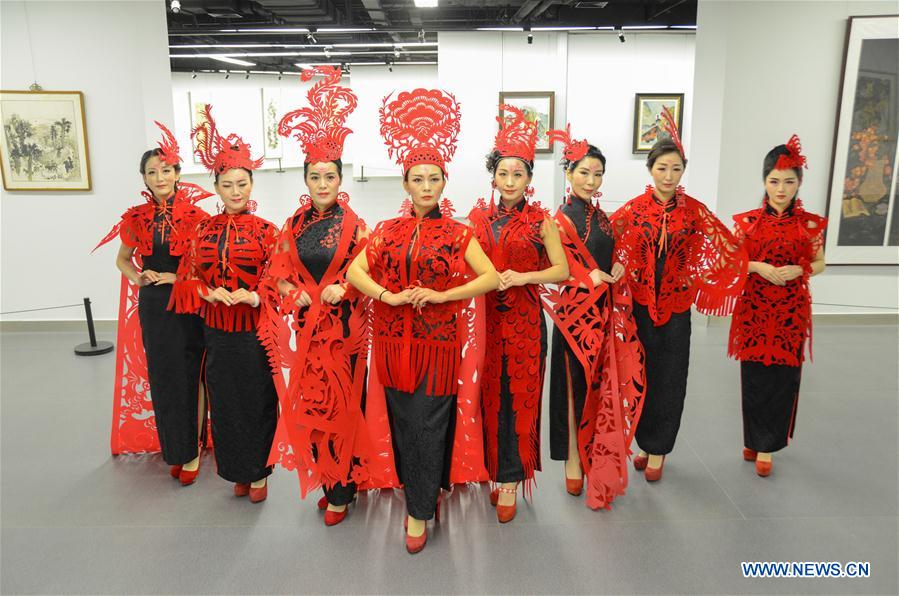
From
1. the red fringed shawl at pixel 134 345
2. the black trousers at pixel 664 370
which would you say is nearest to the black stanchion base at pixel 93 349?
the red fringed shawl at pixel 134 345

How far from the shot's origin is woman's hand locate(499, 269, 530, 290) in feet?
8.14

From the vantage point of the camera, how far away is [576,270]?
8.86 feet

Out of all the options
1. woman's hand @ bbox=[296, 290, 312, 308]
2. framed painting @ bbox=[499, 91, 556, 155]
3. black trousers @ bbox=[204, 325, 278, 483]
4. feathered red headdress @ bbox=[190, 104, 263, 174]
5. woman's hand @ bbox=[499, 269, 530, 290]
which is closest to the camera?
woman's hand @ bbox=[499, 269, 530, 290]

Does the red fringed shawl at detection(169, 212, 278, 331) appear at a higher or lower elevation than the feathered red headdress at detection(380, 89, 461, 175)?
lower

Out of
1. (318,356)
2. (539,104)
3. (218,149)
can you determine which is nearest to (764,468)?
(318,356)

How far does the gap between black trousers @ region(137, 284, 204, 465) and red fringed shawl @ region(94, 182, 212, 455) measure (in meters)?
0.26

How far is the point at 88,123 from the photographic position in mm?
5391

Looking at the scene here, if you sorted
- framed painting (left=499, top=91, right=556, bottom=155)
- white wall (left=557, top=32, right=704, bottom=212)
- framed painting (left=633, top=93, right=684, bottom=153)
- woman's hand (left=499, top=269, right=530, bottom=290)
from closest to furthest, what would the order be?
woman's hand (left=499, top=269, right=530, bottom=290) < framed painting (left=499, top=91, right=556, bottom=155) < white wall (left=557, top=32, right=704, bottom=212) < framed painting (left=633, top=93, right=684, bottom=153)

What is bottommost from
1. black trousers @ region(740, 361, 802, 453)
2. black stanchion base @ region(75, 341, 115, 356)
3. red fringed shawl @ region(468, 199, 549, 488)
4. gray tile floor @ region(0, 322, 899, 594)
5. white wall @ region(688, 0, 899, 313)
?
gray tile floor @ region(0, 322, 899, 594)

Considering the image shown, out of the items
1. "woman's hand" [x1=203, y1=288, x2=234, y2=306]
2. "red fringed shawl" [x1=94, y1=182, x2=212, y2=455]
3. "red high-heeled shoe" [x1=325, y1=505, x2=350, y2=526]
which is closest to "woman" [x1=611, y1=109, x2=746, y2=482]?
"red high-heeled shoe" [x1=325, y1=505, x2=350, y2=526]

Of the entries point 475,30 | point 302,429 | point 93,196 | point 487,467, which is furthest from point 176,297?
point 475,30

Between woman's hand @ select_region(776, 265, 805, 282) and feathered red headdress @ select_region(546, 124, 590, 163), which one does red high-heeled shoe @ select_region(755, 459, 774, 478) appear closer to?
woman's hand @ select_region(776, 265, 805, 282)

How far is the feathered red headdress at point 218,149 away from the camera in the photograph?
8.89ft

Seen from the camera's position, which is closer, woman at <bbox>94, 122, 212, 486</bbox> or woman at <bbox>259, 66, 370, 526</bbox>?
woman at <bbox>259, 66, 370, 526</bbox>
